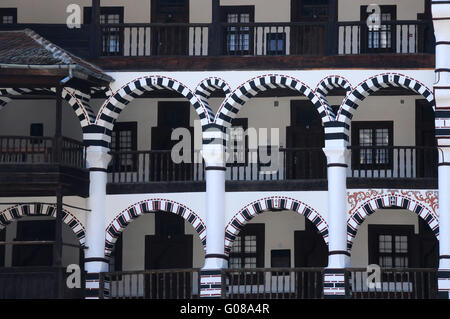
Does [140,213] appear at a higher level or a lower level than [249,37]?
lower

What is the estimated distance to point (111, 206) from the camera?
44.3 meters

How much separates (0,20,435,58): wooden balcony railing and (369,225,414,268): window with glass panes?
3975mm

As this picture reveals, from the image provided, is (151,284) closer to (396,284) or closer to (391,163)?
(396,284)

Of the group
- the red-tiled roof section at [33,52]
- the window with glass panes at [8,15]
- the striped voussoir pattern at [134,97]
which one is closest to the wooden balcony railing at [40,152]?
the striped voussoir pattern at [134,97]

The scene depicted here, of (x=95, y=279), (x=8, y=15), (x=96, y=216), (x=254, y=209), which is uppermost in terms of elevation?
(x=8, y=15)

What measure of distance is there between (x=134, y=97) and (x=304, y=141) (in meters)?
4.03

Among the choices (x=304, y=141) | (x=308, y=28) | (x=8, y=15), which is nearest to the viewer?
(x=304, y=141)

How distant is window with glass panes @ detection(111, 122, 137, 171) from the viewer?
45.7 metres

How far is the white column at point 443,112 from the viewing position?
1686 inches

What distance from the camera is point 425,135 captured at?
4528 cm

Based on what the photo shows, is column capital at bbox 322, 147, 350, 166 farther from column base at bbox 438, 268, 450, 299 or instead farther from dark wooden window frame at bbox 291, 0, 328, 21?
dark wooden window frame at bbox 291, 0, 328, 21

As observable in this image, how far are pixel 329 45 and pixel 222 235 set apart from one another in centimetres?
473

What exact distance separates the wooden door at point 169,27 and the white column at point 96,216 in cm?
311

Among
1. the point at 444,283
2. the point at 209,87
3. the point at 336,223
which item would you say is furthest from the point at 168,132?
the point at 444,283
